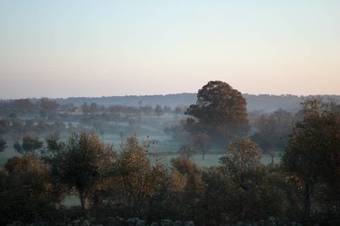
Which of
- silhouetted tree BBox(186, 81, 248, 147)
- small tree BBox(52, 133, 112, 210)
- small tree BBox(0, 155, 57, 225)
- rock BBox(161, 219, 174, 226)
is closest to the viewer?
rock BBox(161, 219, 174, 226)

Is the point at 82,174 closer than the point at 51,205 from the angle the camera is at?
No

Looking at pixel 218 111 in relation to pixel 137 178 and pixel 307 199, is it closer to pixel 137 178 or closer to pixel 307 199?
pixel 137 178

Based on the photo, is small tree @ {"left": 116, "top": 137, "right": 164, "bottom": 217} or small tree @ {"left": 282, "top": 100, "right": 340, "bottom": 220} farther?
small tree @ {"left": 116, "top": 137, "right": 164, "bottom": 217}

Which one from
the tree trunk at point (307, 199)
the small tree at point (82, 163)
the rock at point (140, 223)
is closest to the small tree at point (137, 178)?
the small tree at point (82, 163)

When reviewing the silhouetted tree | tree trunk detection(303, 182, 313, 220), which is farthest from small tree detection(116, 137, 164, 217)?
the silhouetted tree

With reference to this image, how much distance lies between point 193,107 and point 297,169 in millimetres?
55866

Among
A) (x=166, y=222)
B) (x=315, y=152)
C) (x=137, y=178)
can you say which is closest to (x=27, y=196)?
(x=137, y=178)

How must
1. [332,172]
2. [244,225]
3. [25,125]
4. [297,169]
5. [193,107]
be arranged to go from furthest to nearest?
[25,125]
[193,107]
[297,169]
[332,172]
[244,225]

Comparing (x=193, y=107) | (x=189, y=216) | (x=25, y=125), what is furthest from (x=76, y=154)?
(x=25, y=125)

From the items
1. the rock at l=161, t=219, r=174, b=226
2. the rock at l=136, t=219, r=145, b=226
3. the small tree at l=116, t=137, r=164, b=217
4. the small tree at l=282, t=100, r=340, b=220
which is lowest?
the rock at l=136, t=219, r=145, b=226

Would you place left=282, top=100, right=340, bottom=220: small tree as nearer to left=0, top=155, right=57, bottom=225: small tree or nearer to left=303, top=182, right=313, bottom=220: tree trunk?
left=303, top=182, right=313, bottom=220: tree trunk

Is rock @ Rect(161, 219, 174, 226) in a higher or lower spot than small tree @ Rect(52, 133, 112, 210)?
lower

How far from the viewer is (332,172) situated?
2688 cm

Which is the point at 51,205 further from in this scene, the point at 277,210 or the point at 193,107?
the point at 193,107
